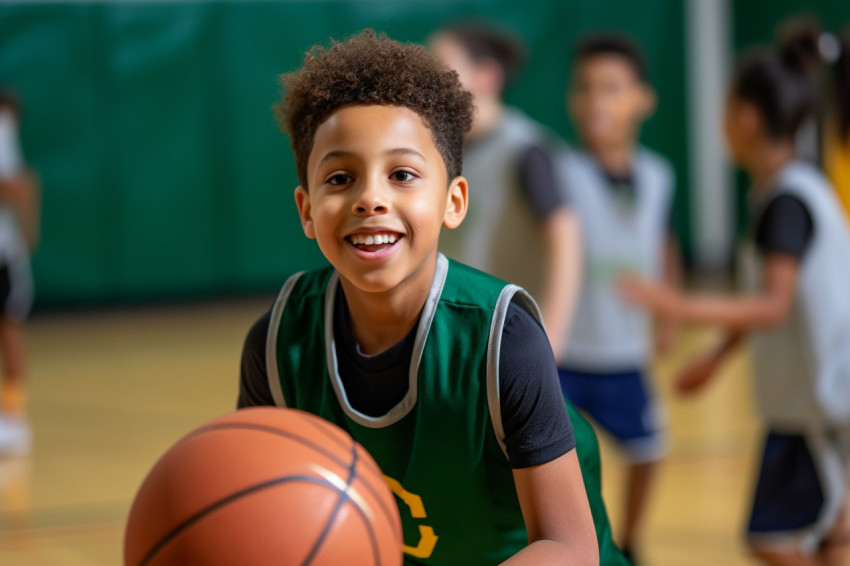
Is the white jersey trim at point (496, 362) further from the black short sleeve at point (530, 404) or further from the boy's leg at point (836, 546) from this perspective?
the boy's leg at point (836, 546)

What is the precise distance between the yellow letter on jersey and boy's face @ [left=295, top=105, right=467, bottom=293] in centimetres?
31

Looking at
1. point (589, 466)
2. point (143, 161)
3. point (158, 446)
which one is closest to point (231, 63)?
point (143, 161)

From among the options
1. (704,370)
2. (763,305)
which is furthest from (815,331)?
(704,370)

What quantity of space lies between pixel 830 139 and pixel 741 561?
4.44ft

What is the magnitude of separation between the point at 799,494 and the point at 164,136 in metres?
7.12

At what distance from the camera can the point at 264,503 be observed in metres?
1.34

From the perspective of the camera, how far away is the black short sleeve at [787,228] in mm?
2742

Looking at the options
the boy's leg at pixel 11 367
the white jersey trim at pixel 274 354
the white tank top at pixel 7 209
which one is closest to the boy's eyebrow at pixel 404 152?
the white jersey trim at pixel 274 354

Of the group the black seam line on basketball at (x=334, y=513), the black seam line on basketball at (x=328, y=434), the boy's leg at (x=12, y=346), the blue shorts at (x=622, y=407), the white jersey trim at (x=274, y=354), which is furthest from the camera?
the boy's leg at (x=12, y=346)

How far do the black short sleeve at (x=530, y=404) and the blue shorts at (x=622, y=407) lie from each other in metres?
2.06

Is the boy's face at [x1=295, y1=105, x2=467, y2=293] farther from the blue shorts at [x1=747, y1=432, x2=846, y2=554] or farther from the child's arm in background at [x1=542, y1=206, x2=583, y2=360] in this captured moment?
the child's arm in background at [x1=542, y1=206, x2=583, y2=360]

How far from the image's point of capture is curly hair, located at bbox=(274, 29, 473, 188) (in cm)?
154

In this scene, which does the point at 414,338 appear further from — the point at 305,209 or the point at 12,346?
the point at 12,346

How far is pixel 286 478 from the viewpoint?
136cm
